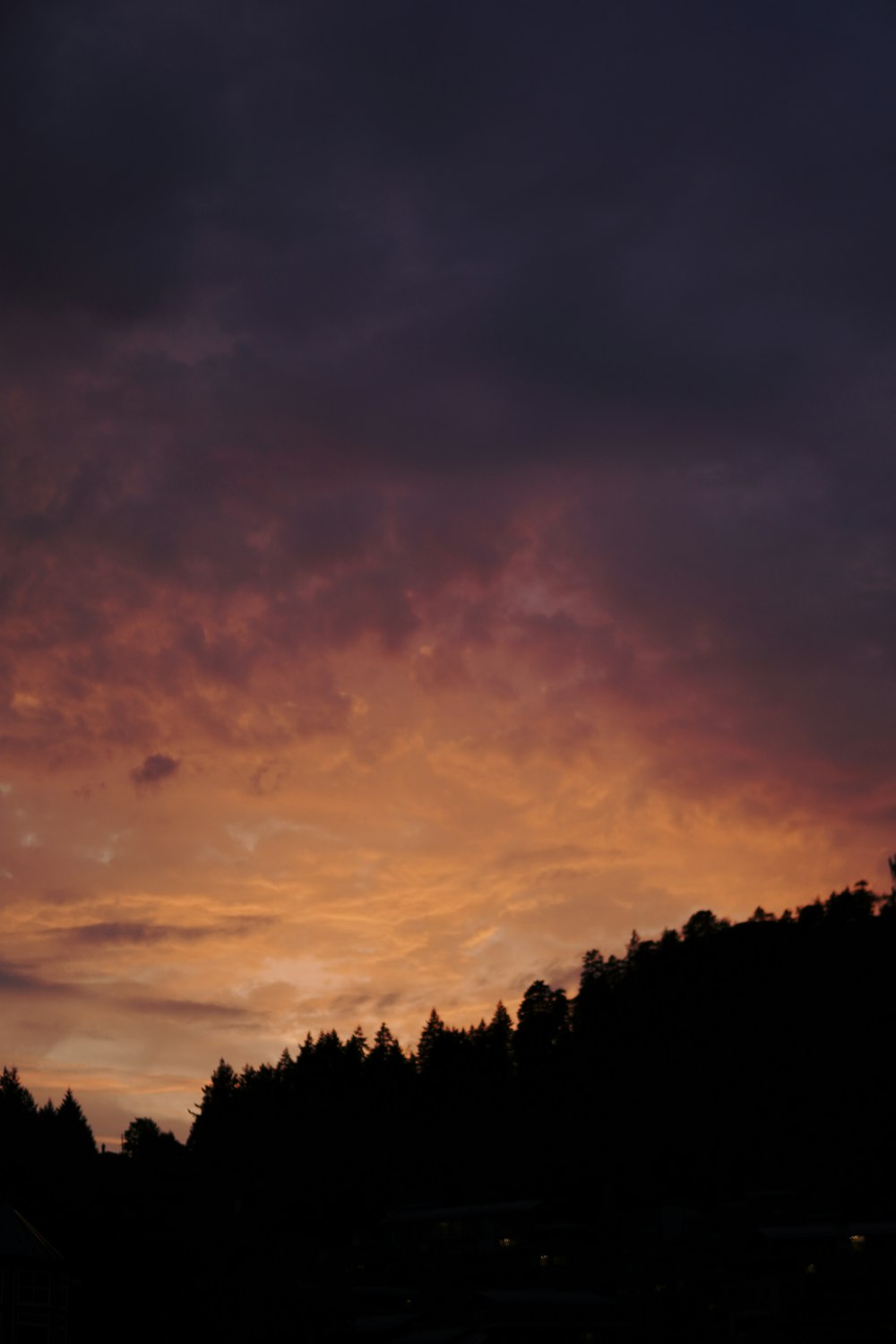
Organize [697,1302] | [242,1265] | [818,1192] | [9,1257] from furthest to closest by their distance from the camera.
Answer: [818,1192] < [697,1302] < [9,1257] < [242,1265]

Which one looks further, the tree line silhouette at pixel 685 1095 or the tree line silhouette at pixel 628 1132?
the tree line silhouette at pixel 685 1095

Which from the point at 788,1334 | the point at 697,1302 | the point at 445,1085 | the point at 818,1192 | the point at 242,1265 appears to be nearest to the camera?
the point at 242,1265

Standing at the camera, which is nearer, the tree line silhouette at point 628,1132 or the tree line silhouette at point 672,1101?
the tree line silhouette at point 628,1132

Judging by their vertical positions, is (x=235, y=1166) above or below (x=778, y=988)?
below

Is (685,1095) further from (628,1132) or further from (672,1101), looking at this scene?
(628,1132)

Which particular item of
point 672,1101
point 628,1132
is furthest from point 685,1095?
point 628,1132

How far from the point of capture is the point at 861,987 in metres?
159

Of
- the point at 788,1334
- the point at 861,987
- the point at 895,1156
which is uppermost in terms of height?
the point at 861,987

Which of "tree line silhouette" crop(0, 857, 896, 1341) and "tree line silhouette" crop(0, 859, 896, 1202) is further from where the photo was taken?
"tree line silhouette" crop(0, 859, 896, 1202)

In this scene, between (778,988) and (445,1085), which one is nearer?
(778,988)

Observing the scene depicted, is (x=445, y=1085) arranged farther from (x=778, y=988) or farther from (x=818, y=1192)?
(x=818, y=1192)

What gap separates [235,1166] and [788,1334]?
111 meters

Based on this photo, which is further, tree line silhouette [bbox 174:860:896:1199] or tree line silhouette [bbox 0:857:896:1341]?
tree line silhouette [bbox 174:860:896:1199]

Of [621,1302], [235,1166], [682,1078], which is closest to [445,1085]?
[235,1166]
